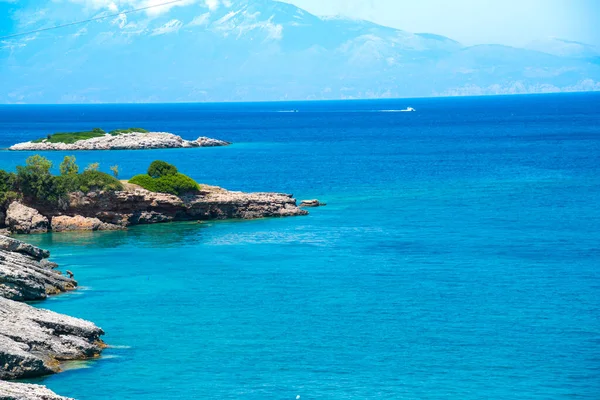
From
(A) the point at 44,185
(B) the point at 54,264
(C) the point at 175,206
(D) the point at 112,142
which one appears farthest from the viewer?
(D) the point at 112,142

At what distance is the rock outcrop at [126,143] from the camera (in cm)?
15400

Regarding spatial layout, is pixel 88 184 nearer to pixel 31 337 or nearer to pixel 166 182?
pixel 166 182

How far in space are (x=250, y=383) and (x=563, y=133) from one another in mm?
161524

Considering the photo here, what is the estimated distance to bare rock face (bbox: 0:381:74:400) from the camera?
27.0m

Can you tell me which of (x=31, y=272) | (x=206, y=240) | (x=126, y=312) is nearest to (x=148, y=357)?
(x=126, y=312)

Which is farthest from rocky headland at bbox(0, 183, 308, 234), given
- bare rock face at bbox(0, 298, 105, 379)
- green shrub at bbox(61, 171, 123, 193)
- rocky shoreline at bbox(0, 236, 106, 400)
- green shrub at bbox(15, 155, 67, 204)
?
bare rock face at bbox(0, 298, 105, 379)

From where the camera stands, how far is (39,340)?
115ft

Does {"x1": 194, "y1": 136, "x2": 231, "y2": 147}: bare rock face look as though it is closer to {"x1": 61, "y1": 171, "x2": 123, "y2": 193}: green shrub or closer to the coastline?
the coastline

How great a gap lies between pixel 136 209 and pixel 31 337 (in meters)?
37.3

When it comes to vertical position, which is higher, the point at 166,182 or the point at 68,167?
the point at 68,167

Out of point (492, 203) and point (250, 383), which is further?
point (492, 203)

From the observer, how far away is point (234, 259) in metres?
58.2

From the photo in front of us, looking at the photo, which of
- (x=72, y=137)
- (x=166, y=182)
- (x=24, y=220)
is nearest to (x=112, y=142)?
(x=72, y=137)

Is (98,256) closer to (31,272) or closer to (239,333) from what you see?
(31,272)
